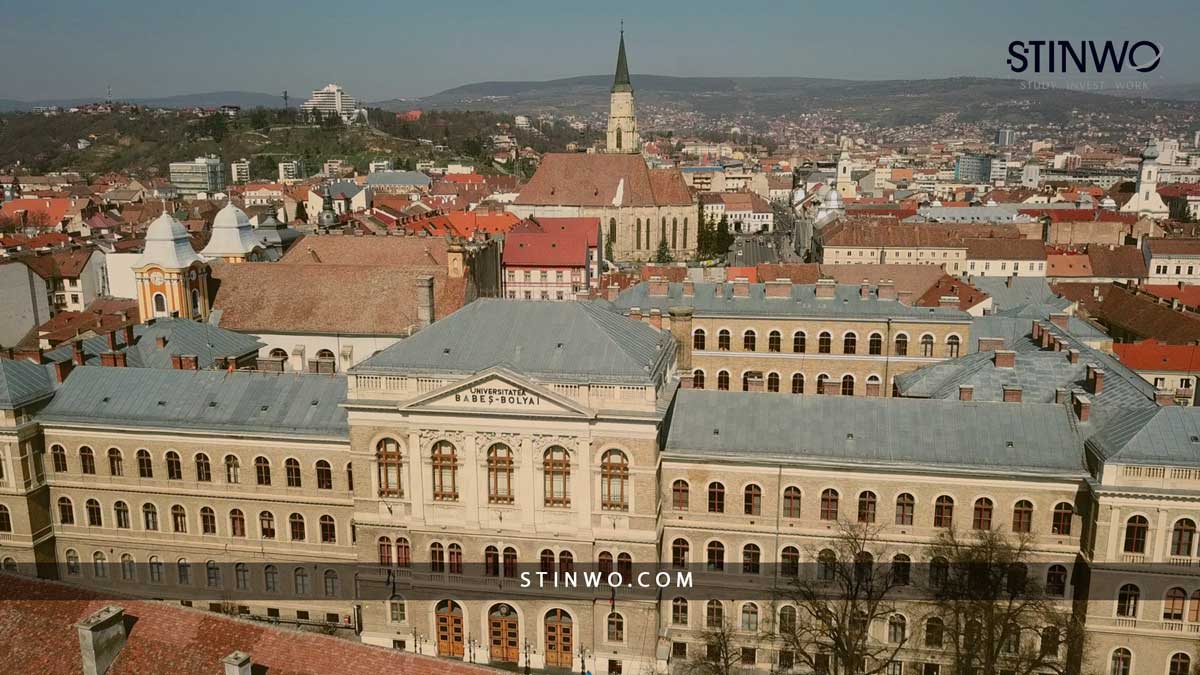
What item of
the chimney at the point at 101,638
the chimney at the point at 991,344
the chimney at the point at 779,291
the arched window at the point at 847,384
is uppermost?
the chimney at the point at 779,291

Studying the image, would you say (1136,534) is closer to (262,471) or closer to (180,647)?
(180,647)

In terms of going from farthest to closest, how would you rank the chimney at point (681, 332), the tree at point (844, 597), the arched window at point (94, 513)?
the chimney at point (681, 332), the arched window at point (94, 513), the tree at point (844, 597)

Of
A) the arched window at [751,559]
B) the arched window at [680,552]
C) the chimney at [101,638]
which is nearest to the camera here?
the chimney at [101,638]

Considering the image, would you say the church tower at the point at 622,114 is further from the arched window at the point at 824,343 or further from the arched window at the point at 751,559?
the arched window at the point at 751,559

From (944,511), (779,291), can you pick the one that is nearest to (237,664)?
(944,511)

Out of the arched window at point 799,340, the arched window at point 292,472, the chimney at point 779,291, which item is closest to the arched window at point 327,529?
the arched window at point 292,472

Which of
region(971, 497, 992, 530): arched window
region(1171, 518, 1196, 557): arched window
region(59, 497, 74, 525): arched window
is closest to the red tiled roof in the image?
region(59, 497, 74, 525): arched window
